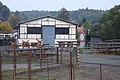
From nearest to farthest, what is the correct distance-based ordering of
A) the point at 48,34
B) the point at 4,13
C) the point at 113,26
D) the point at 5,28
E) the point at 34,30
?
the point at 34,30 → the point at 113,26 → the point at 48,34 → the point at 5,28 → the point at 4,13

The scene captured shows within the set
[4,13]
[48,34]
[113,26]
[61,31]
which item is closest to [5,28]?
[48,34]

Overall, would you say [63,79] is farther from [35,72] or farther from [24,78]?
[35,72]

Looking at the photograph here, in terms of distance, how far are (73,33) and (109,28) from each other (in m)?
7.59

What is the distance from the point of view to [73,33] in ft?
186

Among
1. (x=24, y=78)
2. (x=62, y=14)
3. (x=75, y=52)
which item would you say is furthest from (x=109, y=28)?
(x=62, y=14)

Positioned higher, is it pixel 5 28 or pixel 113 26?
pixel 5 28

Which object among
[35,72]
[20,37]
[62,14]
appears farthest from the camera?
[62,14]

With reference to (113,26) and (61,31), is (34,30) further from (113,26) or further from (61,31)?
(113,26)

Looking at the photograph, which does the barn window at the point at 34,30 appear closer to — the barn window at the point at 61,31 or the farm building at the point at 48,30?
the farm building at the point at 48,30

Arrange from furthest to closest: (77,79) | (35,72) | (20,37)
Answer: (20,37) → (35,72) → (77,79)

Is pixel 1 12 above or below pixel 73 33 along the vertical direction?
above

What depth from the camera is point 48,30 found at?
5622 cm

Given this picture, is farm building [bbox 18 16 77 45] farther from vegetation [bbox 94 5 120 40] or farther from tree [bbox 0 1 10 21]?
tree [bbox 0 1 10 21]

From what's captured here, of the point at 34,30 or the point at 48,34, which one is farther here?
the point at 48,34
